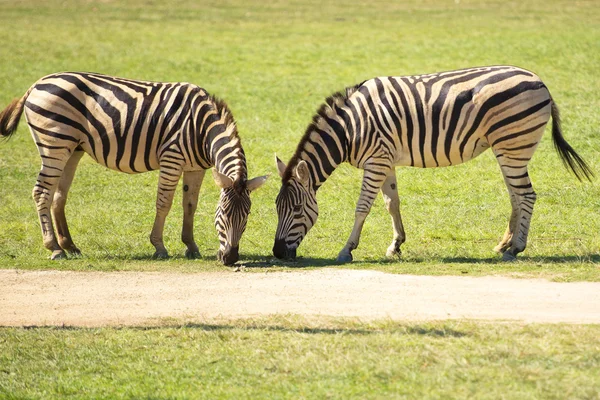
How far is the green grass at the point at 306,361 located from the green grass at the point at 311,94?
8.37 ft

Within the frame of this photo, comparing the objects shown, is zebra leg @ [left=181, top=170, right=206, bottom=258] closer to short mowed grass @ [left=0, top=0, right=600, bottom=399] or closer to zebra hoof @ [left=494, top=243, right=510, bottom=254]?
short mowed grass @ [left=0, top=0, right=600, bottom=399]

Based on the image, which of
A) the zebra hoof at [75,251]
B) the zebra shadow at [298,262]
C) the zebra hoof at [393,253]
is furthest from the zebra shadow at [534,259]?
the zebra hoof at [75,251]

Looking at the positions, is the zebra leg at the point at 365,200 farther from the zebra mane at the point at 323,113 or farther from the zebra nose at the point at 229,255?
the zebra nose at the point at 229,255

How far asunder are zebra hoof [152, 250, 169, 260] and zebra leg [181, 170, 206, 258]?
0.26m

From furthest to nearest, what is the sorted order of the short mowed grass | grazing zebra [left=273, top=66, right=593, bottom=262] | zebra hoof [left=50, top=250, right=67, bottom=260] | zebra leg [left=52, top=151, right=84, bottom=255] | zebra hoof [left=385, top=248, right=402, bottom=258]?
1. zebra leg [left=52, top=151, right=84, bottom=255]
2. zebra hoof [left=50, top=250, right=67, bottom=260]
3. zebra hoof [left=385, top=248, right=402, bottom=258]
4. grazing zebra [left=273, top=66, right=593, bottom=262]
5. the short mowed grass

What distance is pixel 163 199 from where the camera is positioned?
40.7 ft

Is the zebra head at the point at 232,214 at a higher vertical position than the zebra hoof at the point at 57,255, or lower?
higher

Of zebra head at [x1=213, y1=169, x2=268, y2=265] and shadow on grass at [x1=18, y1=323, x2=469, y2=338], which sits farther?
zebra head at [x1=213, y1=169, x2=268, y2=265]

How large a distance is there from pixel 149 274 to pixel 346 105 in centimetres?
316

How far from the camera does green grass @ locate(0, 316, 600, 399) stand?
723 centimetres

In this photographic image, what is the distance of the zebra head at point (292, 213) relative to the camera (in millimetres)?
11812

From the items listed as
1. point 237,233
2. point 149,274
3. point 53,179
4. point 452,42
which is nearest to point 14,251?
point 53,179

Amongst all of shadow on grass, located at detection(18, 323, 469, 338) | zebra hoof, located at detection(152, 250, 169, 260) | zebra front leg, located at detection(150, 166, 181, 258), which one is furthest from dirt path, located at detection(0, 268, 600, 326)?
zebra front leg, located at detection(150, 166, 181, 258)

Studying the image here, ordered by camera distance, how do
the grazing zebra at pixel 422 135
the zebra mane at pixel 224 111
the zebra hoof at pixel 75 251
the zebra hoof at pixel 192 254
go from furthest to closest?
the zebra hoof at pixel 75 251
the zebra hoof at pixel 192 254
the zebra mane at pixel 224 111
the grazing zebra at pixel 422 135
